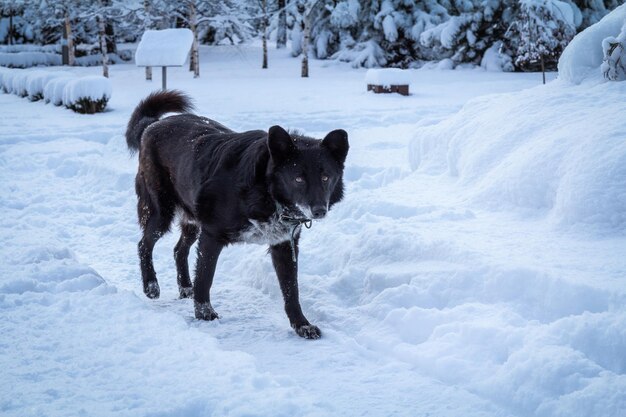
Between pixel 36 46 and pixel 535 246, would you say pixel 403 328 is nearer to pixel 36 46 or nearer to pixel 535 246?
pixel 535 246

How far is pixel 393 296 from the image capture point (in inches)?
174

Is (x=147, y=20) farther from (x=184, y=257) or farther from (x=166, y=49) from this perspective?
(x=184, y=257)

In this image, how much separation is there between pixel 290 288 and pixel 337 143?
45.1 inches

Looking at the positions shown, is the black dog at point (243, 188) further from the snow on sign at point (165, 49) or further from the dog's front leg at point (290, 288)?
the snow on sign at point (165, 49)

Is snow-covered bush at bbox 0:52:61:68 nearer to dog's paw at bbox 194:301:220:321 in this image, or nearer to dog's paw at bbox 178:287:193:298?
dog's paw at bbox 178:287:193:298

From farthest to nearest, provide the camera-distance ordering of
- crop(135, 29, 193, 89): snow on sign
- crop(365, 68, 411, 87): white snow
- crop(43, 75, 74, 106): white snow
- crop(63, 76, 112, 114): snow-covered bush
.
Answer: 1. crop(365, 68, 411, 87): white snow
2. crop(43, 75, 74, 106): white snow
3. crop(135, 29, 193, 89): snow on sign
4. crop(63, 76, 112, 114): snow-covered bush

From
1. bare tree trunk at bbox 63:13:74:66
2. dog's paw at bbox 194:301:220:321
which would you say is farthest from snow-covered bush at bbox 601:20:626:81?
bare tree trunk at bbox 63:13:74:66

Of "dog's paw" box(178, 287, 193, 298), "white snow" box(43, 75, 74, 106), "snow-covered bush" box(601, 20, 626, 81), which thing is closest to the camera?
"dog's paw" box(178, 287, 193, 298)

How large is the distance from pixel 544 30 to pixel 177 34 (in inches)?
500

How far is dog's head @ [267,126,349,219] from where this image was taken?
415cm

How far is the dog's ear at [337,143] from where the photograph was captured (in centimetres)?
436

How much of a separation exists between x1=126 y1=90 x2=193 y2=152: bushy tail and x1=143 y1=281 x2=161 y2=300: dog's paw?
5.10ft

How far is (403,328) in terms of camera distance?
4.01 meters

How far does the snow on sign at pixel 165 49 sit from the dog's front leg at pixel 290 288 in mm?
13799
